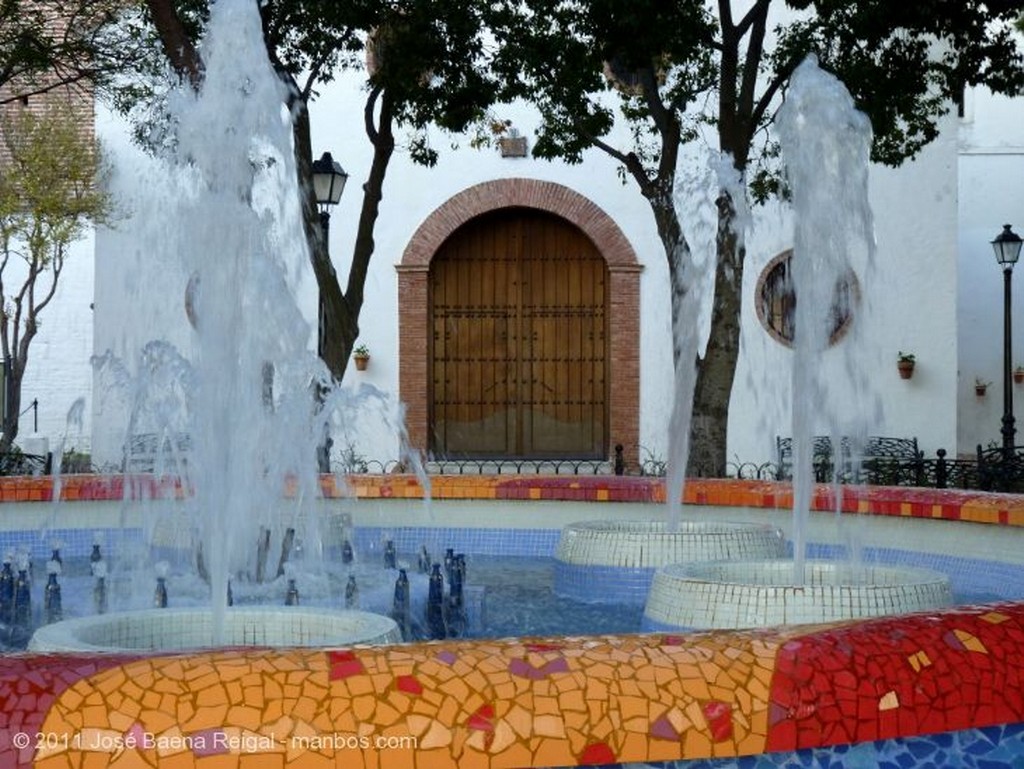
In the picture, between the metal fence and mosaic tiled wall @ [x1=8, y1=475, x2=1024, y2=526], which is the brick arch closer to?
the metal fence

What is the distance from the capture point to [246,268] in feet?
17.1

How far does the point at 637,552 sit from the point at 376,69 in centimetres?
578

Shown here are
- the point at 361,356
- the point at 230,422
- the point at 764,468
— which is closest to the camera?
the point at 230,422

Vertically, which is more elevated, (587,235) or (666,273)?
(587,235)

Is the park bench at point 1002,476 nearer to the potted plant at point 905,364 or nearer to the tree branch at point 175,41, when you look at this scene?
the potted plant at point 905,364

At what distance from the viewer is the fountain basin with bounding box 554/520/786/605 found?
234 inches

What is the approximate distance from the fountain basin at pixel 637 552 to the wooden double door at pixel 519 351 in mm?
10874

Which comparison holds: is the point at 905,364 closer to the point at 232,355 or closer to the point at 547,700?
the point at 232,355

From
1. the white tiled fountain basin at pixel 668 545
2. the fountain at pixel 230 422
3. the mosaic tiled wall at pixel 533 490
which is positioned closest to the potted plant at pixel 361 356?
the fountain at pixel 230 422

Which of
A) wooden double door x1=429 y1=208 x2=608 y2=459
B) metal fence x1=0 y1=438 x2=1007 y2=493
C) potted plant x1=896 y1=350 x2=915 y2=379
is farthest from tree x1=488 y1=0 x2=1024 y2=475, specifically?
wooden double door x1=429 y1=208 x2=608 y2=459

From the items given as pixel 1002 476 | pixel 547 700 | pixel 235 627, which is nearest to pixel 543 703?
pixel 547 700

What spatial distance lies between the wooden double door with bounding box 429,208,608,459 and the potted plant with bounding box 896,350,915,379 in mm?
3306

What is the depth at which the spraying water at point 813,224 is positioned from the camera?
5.71 meters

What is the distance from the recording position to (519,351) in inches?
677
